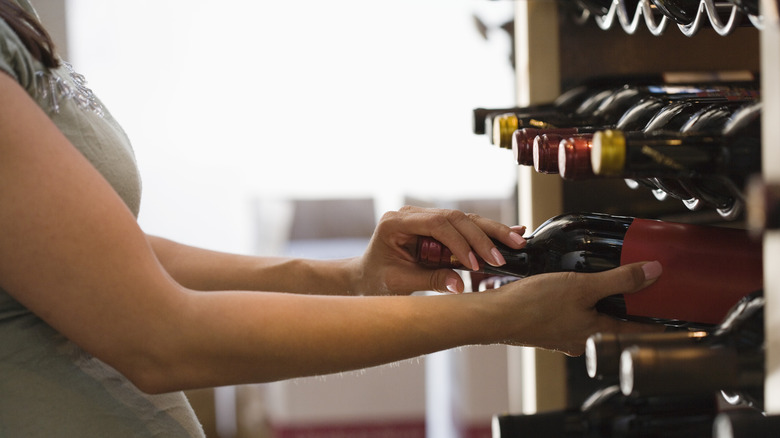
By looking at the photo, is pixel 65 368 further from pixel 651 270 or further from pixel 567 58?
pixel 567 58

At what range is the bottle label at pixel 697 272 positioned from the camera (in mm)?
470

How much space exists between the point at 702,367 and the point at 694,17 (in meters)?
0.24

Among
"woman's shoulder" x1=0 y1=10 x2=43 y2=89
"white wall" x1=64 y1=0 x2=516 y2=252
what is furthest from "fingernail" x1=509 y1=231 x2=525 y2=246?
"white wall" x1=64 y1=0 x2=516 y2=252

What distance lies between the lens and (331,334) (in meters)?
0.50

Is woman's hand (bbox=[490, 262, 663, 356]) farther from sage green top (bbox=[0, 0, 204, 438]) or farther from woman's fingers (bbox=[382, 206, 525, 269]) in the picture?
sage green top (bbox=[0, 0, 204, 438])

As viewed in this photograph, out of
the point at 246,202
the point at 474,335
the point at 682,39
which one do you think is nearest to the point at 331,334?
the point at 474,335

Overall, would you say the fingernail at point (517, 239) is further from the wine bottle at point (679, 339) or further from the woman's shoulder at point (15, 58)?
the woman's shoulder at point (15, 58)

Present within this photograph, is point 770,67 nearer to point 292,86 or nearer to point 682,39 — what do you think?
point 682,39

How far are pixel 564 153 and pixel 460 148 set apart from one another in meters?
2.38

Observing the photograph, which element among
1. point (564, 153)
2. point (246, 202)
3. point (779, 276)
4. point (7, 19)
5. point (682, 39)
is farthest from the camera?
point (246, 202)

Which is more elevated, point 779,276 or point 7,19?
point 7,19

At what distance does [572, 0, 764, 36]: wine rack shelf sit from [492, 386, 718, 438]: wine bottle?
0.24m

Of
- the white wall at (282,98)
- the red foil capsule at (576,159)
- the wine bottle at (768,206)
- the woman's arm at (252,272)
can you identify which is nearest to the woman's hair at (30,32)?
the woman's arm at (252,272)

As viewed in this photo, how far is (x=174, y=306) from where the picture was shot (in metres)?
0.49
